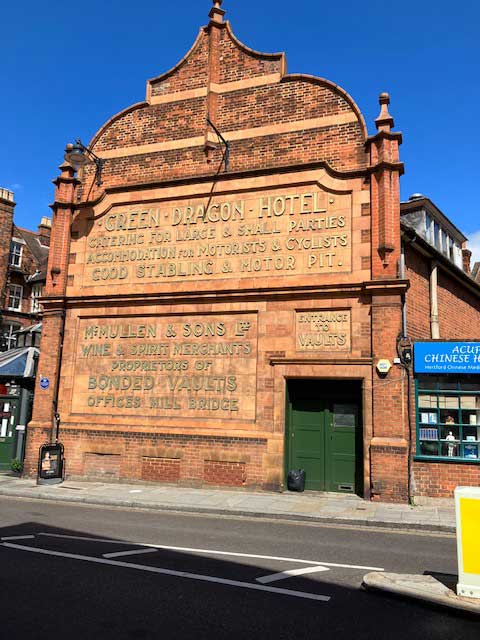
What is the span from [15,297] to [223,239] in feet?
87.4

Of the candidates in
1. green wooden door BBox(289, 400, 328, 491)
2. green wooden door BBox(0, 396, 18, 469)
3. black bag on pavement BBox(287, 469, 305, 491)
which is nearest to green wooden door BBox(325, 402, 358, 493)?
green wooden door BBox(289, 400, 328, 491)

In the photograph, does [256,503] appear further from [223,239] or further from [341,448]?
[223,239]

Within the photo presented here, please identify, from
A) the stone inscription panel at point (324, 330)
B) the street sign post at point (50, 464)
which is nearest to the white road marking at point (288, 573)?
the stone inscription panel at point (324, 330)

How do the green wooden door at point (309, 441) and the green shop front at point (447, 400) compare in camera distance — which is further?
the green wooden door at point (309, 441)

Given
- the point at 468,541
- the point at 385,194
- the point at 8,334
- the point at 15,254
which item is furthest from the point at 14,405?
the point at 15,254

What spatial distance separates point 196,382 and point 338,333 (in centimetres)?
421

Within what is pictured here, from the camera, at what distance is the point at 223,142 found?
16312 millimetres

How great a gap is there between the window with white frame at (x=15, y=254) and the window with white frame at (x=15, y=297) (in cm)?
157

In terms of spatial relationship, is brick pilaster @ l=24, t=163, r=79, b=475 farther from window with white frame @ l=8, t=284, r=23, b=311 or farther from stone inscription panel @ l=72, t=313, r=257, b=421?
window with white frame @ l=8, t=284, r=23, b=311

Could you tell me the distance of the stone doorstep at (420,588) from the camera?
5446 mm

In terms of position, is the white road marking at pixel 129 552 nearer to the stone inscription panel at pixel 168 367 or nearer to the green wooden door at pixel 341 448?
the stone inscription panel at pixel 168 367

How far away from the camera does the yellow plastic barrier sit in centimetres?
567

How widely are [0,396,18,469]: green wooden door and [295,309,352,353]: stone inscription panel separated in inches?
401

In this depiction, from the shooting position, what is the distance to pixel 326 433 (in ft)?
47.4
